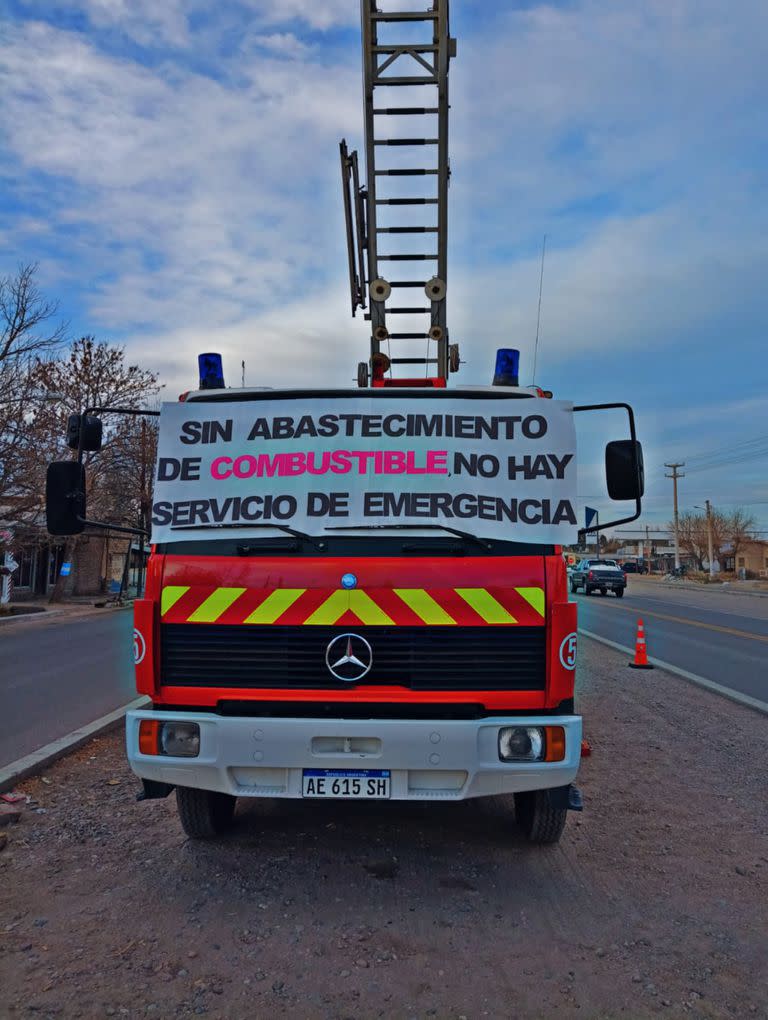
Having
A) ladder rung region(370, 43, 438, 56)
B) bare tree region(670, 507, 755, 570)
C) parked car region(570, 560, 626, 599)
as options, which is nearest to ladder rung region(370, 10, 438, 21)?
ladder rung region(370, 43, 438, 56)

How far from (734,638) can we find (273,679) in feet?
53.1

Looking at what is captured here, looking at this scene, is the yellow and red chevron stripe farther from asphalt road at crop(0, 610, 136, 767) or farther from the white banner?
asphalt road at crop(0, 610, 136, 767)

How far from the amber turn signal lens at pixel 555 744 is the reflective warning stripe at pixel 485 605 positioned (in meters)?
0.56

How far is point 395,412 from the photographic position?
4.19 meters

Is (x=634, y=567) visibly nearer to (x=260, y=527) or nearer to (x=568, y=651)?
(x=568, y=651)

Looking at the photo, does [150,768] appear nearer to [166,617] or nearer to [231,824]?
[166,617]

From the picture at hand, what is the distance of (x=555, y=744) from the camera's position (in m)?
3.66

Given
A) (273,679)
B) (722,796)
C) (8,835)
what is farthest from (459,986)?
(722,796)

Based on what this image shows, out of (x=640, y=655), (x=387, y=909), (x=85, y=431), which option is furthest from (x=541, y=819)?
(x=640, y=655)

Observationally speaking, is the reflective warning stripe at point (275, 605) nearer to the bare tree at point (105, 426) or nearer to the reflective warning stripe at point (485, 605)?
the reflective warning stripe at point (485, 605)

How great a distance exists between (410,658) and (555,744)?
2.69ft

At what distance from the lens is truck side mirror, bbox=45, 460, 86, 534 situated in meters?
4.16

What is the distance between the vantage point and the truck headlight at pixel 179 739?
3750 mm

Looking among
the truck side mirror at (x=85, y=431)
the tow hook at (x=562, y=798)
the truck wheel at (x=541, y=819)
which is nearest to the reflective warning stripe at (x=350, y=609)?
the tow hook at (x=562, y=798)
